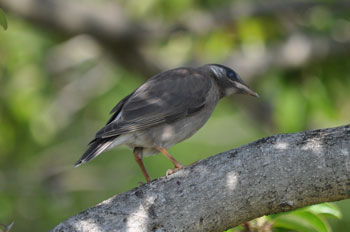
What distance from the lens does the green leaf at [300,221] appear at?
11.4 ft

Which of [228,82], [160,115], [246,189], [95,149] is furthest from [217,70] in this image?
[246,189]

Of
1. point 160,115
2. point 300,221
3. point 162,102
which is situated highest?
point 162,102

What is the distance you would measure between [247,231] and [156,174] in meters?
5.36

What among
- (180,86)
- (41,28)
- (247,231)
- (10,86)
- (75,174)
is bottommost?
(247,231)

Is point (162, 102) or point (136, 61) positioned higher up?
point (136, 61)

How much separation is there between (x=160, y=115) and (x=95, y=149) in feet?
2.37

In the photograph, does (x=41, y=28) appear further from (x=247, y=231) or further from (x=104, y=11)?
(x=247, y=231)

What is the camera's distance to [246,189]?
300 centimetres

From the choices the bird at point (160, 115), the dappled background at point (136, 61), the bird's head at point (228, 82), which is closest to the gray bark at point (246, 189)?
the bird at point (160, 115)

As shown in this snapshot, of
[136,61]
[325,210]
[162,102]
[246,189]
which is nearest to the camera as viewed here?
[246,189]

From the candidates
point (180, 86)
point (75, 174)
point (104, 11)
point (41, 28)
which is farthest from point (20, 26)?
point (180, 86)

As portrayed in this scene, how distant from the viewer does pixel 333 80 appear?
6.66 meters

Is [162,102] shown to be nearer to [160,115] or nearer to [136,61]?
[160,115]

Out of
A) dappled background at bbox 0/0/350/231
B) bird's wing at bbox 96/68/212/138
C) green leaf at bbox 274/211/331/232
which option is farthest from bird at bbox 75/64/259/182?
dappled background at bbox 0/0/350/231
